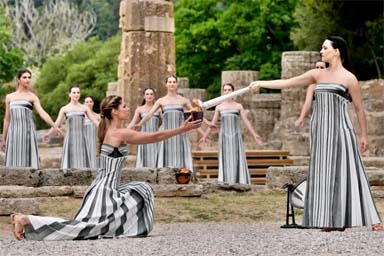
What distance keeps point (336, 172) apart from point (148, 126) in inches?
426

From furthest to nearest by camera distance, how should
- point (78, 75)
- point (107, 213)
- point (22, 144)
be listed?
1. point (78, 75)
2. point (22, 144)
3. point (107, 213)

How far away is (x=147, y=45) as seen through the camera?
2927 cm

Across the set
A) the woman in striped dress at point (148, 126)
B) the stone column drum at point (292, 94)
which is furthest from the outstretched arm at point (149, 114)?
the stone column drum at point (292, 94)

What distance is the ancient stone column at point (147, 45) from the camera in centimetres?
2916

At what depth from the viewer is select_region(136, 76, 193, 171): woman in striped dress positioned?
2121 centimetres

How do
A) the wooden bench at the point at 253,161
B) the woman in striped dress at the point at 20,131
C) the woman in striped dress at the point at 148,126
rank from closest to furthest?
the woman in striped dress at the point at 20,131, the woman in striped dress at the point at 148,126, the wooden bench at the point at 253,161

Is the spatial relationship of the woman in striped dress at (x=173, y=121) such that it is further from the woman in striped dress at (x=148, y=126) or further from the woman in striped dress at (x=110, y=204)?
the woman in striped dress at (x=110, y=204)

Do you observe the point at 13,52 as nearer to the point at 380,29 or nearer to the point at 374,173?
the point at 380,29

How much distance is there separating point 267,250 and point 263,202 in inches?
269

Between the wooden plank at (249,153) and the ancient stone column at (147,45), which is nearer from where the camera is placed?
the ancient stone column at (147,45)

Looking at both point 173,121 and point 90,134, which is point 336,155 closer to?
point 173,121

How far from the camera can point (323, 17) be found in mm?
45156

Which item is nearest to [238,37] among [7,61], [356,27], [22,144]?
[7,61]

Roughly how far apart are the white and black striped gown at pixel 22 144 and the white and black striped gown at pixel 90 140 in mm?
2286
